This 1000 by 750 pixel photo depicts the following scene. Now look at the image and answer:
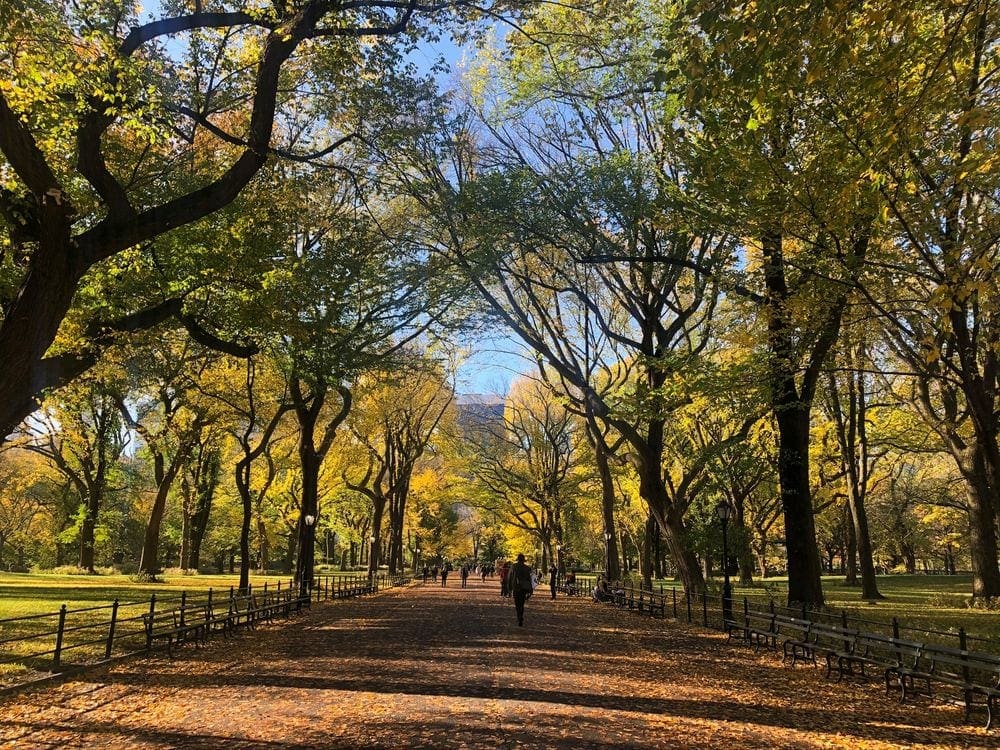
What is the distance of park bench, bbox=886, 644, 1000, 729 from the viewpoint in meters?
7.27

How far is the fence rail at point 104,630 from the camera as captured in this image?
9.33m

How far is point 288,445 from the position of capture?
41219 millimetres

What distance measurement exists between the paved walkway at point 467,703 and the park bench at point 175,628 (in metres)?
0.38

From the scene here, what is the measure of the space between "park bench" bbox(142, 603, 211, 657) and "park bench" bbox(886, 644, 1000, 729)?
11.1 meters

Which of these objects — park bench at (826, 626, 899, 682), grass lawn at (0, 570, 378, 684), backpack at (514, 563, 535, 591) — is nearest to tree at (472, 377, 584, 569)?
grass lawn at (0, 570, 378, 684)

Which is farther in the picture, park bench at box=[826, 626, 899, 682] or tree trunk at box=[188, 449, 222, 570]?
tree trunk at box=[188, 449, 222, 570]

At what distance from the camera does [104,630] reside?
1343 centimetres

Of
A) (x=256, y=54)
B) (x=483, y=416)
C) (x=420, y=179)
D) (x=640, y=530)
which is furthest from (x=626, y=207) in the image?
(x=640, y=530)

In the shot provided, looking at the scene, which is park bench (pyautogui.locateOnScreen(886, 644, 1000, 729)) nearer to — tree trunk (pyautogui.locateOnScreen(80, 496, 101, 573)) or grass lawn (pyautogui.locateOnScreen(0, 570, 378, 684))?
grass lawn (pyautogui.locateOnScreen(0, 570, 378, 684))

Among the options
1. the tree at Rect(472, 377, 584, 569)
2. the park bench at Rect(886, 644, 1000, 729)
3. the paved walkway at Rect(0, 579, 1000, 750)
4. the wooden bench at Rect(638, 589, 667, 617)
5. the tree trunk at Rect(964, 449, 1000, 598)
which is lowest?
the wooden bench at Rect(638, 589, 667, 617)

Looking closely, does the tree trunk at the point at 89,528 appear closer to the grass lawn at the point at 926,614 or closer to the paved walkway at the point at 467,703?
the paved walkway at the point at 467,703

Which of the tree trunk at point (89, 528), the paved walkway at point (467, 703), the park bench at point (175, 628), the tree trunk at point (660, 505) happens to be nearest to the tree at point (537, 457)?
the tree trunk at point (660, 505)

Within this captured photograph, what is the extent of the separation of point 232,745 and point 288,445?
120ft

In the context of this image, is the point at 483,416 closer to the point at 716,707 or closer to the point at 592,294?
the point at 592,294
